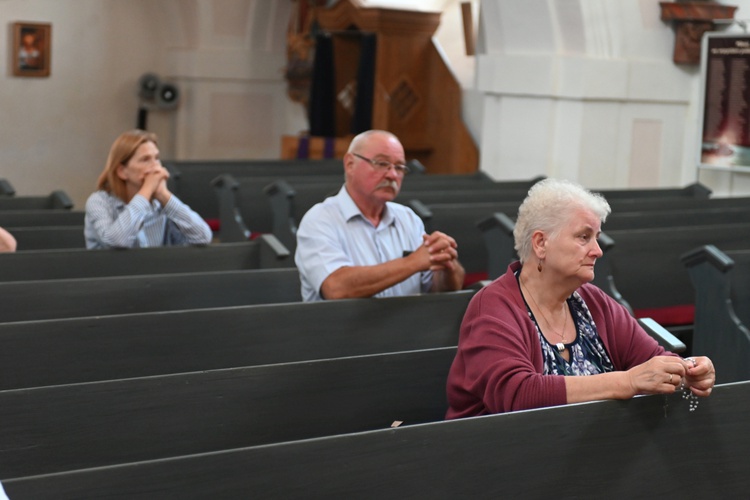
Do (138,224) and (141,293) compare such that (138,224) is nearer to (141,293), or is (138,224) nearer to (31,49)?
(141,293)

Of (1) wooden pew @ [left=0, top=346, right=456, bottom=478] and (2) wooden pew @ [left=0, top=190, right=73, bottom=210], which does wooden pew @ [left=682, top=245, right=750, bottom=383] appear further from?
(2) wooden pew @ [left=0, top=190, right=73, bottom=210]

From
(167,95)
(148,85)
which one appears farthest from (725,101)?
(148,85)

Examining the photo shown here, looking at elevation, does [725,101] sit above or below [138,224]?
above

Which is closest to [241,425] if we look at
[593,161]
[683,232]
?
[683,232]

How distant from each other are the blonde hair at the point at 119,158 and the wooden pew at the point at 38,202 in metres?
1.24

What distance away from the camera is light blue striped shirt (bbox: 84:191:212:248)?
4141mm

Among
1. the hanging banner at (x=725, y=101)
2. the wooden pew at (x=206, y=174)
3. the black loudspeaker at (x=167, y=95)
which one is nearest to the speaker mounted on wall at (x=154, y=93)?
the black loudspeaker at (x=167, y=95)

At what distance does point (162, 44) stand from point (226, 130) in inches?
45.2

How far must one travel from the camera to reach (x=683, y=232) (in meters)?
5.05

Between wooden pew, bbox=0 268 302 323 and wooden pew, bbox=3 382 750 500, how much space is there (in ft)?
5.89

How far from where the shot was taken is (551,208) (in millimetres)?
2572

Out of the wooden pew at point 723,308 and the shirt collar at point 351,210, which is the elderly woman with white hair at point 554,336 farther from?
the wooden pew at point 723,308

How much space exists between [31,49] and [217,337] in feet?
27.1

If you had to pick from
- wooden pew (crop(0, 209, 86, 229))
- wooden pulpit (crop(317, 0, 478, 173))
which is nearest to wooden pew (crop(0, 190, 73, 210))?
wooden pew (crop(0, 209, 86, 229))
